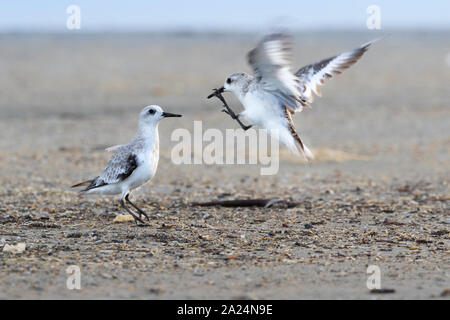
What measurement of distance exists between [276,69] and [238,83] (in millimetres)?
680

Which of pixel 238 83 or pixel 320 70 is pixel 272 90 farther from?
pixel 320 70

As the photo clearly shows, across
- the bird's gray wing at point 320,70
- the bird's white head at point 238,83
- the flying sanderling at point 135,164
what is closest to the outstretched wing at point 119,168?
the flying sanderling at point 135,164

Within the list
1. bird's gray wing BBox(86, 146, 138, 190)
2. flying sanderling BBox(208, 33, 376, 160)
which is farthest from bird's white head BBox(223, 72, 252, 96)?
bird's gray wing BBox(86, 146, 138, 190)

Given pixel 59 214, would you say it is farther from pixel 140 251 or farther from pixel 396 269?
pixel 396 269

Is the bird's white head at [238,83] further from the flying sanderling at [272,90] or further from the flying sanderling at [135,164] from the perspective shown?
the flying sanderling at [135,164]

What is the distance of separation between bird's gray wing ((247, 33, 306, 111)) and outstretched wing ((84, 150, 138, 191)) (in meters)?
1.59

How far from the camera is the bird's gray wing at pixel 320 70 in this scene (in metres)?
9.39

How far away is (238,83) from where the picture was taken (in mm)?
8484

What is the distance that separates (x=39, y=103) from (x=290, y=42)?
17715mm

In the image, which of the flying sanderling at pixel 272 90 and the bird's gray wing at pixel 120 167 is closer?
the flying sanderling at pixel 272 90

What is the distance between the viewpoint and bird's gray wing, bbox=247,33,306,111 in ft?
25.3

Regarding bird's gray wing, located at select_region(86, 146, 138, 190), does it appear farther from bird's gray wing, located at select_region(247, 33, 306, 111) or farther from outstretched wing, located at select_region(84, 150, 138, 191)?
bird's gray wing, located at select_region(247, 33, 306, 111)

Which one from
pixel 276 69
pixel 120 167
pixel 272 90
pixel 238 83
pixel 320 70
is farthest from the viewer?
pixel 320 70

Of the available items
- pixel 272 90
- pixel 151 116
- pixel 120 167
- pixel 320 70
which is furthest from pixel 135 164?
pixel 320 70
